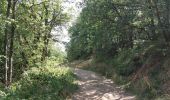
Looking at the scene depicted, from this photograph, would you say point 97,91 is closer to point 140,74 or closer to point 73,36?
point 140,74

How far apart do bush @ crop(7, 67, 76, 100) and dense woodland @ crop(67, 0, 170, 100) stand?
4244mm

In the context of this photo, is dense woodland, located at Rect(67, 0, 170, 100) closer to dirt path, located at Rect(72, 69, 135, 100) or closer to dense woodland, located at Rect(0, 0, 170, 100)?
dense woodland, located at Rect(0, 0, 170, 100)

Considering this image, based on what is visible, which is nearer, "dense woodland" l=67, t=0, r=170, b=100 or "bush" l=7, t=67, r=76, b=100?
"bush" l=7, t=67, r=76, b=100

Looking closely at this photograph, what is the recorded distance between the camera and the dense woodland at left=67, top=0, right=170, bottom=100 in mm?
19766

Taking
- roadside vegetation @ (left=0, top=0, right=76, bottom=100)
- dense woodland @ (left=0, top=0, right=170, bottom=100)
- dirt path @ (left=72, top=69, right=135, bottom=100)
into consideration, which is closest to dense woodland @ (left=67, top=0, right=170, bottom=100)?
dense woodland @ (left=0, top=0, right=170, bottom=100)

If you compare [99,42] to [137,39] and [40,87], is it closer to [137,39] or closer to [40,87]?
[137,39]

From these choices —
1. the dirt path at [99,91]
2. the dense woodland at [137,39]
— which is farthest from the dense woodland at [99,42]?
the dirt path at [99,91]

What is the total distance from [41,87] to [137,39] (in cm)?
1031

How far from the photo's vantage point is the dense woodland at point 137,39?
1977cm

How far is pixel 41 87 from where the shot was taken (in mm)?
18109

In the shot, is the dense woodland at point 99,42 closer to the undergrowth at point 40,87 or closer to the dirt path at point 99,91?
the undergrowth at point 40,87

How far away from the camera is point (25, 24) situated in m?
18.7

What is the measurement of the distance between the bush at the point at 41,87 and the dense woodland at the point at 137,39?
4.24 metres

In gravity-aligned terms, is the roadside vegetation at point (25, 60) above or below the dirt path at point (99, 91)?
above
